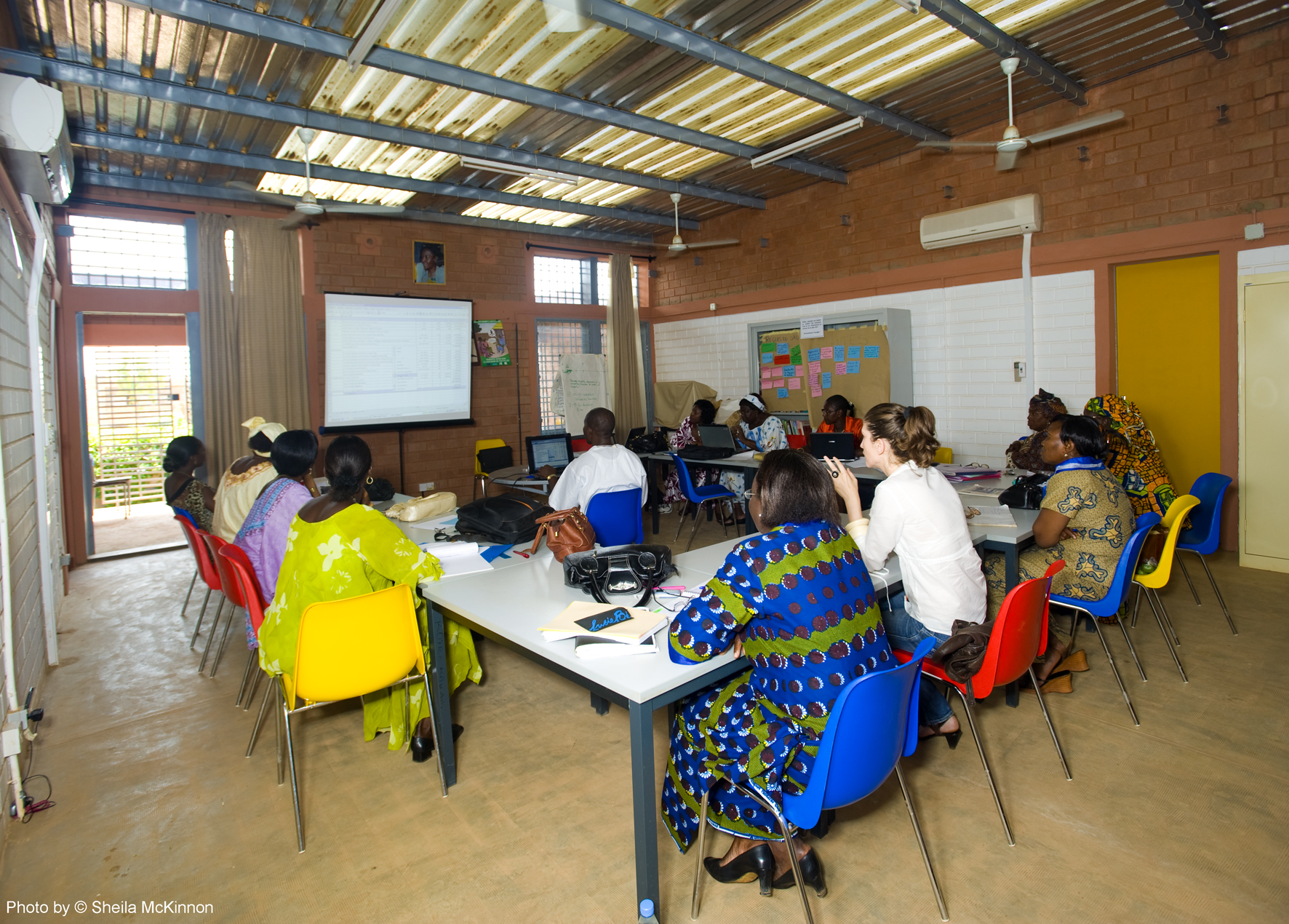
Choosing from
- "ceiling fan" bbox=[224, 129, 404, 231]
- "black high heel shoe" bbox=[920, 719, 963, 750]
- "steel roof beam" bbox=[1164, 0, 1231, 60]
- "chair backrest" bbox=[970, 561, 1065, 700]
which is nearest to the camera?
"chair backrest" bbox=[970, 561, 1065, 700]

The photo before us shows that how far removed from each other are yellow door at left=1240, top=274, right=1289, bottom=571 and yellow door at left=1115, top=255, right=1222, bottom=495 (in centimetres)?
25

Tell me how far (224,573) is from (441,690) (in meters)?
1.24

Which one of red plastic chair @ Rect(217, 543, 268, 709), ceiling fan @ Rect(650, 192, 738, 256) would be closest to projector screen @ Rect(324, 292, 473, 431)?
ceiling fan @ Rect(650, 192, 738, 256)

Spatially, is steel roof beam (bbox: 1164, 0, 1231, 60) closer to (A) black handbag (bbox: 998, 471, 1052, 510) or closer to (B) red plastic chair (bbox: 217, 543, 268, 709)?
(A) black handbag (bbox: 998, 471, 1052, 510)

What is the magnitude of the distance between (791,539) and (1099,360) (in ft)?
15.6

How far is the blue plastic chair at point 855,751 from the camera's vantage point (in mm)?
1558

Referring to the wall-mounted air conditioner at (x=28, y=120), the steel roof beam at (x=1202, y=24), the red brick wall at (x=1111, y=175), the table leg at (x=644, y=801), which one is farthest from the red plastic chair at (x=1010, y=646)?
the red brick wall at (x=1111, y=175)

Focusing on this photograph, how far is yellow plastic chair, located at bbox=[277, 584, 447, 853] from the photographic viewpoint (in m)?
2.15

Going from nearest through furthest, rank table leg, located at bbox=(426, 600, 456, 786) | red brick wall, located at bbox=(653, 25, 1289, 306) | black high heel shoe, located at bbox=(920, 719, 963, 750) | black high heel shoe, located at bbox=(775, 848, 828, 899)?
black high heel shoe, located at bbox=(775, 848, 828, 899)
table leg, located at bbox=(426, 600, 456, 786)
black high heel shoe, located at bbox=(920, 719, 963, 750)
red brick wall, located at bbox=(653, 25, 1289, 306)

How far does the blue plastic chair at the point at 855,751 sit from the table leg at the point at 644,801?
134 mm

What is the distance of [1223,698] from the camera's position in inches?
114

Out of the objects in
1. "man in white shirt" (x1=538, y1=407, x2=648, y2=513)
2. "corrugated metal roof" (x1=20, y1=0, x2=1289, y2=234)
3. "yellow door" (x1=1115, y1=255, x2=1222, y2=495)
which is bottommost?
"man in white shirt" (x1=538, y1=407, x2=648, y2=513)

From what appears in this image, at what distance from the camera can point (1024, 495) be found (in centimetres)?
349

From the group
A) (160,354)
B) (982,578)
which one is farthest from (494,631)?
(160,354)
